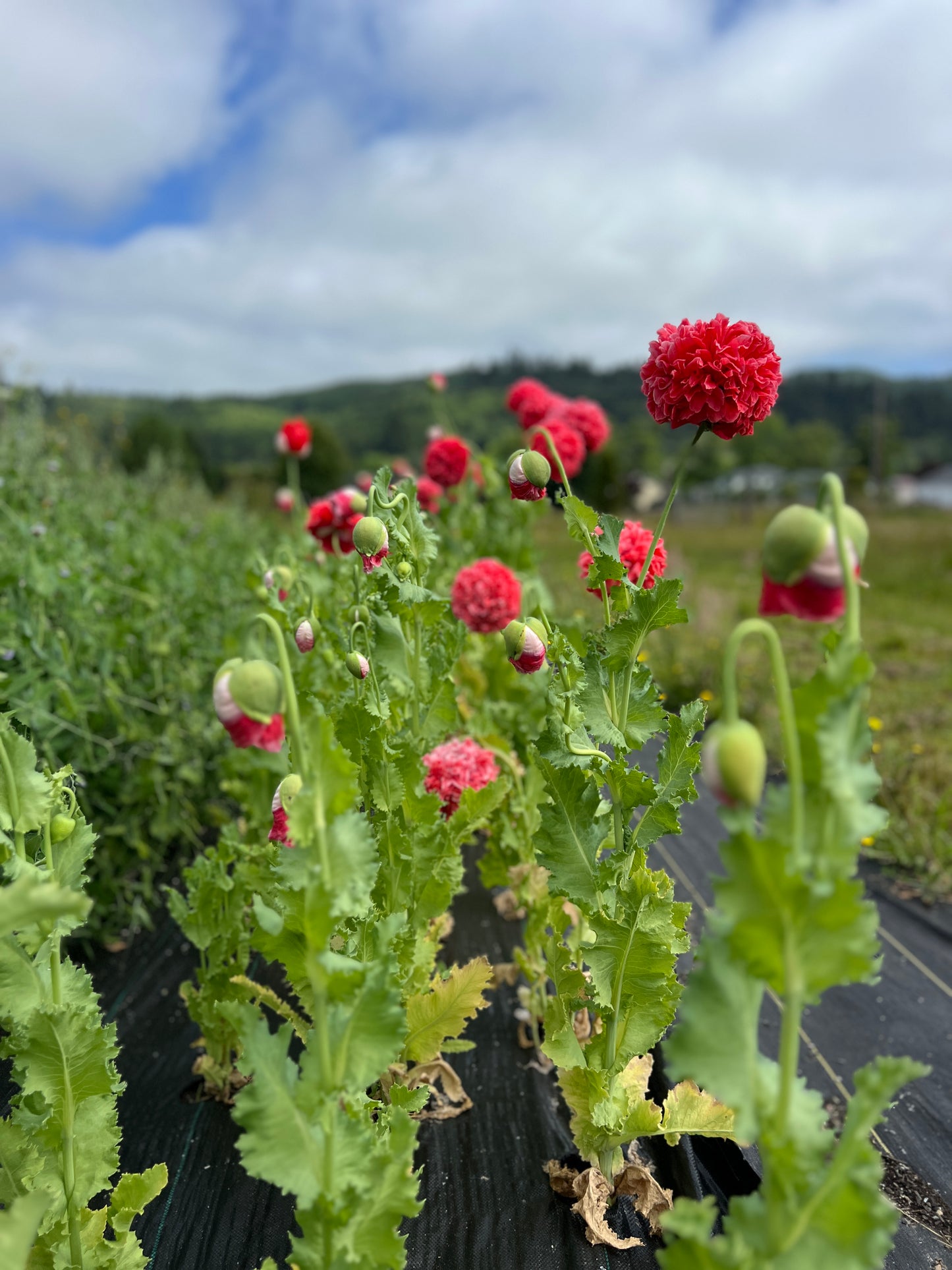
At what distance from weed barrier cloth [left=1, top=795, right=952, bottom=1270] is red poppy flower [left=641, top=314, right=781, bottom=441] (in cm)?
143

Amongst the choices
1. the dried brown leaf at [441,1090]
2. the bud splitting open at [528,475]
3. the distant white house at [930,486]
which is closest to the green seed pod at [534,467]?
the bud splitting open at [528,475]

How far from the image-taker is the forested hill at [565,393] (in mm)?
43812

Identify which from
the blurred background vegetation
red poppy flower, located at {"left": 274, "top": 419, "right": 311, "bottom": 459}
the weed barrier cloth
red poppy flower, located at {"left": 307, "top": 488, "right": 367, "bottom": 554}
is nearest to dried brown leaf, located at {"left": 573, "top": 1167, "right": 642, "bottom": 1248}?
the weed barrier cloth

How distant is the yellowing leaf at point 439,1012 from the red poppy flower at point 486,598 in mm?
800

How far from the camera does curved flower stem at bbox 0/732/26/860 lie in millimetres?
1117

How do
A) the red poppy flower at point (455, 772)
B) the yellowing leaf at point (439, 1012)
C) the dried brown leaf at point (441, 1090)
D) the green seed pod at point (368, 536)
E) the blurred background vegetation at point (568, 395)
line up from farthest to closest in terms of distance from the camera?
the blurred background vegetation at point (568, 395)
the red poppy flower at point (455, 772)
the dried brown leaf at point (441, 1090)
the yellowing leaf at point (439, 1012)
the green seed pod at point (368, 536)

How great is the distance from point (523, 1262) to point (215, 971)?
82cm

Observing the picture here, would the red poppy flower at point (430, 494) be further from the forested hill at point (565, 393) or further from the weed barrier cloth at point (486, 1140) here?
the forested hill at point (565, 393)

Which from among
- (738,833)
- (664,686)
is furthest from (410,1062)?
(664,686)

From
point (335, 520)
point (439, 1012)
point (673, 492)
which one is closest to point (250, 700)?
point (673, 492)

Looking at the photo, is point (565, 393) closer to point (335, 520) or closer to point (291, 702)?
point (335, 520)

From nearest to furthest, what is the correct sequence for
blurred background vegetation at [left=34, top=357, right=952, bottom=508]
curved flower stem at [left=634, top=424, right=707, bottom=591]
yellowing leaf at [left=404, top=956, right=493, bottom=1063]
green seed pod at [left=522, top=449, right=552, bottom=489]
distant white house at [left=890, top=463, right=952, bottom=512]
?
curved flower stem at [left=634, top=424, right=707, bottom=591]
green seed pod at [left=522, top=449, right=552, bottom=489]
yellowing leaf at [left=404, top=956, right=493, bottom=1063]
blurred background vegetation at [left=34, top=357, right=952, bottom=508]
distant white house at [left=890, top=463, right=952, bottom=512]

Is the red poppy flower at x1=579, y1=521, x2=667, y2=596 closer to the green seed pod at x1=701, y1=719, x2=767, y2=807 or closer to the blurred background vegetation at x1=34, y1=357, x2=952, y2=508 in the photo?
the green seed pod at x1=701, y1=719, x2=767, y2=807

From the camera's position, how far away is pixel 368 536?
141 centimetres
